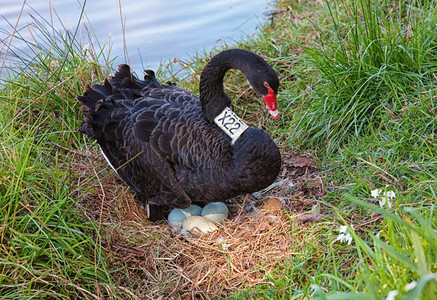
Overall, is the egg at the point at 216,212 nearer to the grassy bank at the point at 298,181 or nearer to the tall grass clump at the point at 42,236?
the grassy bank at the point at 298,181

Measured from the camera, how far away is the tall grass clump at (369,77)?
4.09 m

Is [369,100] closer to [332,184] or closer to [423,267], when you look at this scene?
[332,184]

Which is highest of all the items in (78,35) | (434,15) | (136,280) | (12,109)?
(78,35)

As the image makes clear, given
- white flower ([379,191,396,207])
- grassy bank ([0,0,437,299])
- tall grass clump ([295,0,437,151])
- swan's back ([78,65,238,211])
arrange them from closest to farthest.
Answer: white flower ([379,191,396,207])
grassy bank ([0,0,437,299])
swan's back ([78,65,238,211])
tall grass clump ([295,0,437,151])

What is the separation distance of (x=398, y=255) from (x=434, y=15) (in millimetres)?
2862

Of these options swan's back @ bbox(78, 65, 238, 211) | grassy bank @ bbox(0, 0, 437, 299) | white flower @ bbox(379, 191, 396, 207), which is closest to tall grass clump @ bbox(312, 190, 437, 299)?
grassy bank @ bbox(0, 0, 437, 299)

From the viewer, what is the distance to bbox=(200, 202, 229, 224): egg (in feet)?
13.1

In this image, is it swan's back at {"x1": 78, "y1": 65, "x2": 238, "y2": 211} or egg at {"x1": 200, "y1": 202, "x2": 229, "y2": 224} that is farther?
egg at {"x1": 200, "y1": 202, "x2": 229, "y2": 224}

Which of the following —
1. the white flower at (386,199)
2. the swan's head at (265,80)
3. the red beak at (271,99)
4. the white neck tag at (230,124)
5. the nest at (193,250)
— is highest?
the swan's head at (265,80)

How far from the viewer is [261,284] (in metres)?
3.20

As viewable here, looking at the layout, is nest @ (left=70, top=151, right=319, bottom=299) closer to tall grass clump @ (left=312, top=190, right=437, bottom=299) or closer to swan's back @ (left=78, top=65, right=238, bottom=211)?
swan's back @ (left=78, top=65, right=238, bottom=211)

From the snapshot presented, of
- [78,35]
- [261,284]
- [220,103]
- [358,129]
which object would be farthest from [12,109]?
[358,129]

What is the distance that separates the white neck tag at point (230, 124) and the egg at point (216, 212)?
575 millimetres

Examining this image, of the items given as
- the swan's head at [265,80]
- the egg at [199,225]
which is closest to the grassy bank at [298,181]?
the egg at [199,225]
